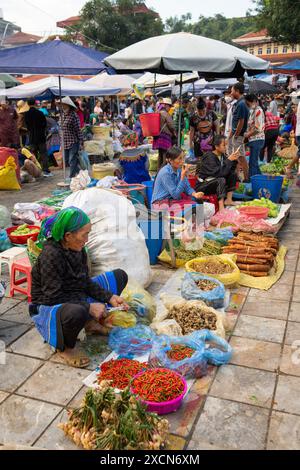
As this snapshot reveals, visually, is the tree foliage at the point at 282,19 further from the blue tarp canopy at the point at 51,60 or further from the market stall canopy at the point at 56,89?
the blue tarp canopy at the point at 51,60

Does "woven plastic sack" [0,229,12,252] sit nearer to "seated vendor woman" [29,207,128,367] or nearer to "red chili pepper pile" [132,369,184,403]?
"seated vendor woman" [29,207,128,367]

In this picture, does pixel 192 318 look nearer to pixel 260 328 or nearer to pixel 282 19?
pixel 260 328

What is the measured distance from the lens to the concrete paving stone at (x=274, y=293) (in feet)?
15.0

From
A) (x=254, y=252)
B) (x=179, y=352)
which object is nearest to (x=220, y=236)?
(x=254, y=252)

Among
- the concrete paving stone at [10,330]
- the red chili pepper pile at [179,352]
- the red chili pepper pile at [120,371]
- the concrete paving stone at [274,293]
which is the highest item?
the red chili pepper pile at [179,352]

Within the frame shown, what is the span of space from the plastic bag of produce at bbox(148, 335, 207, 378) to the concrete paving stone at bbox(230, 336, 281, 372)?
0.32 meters

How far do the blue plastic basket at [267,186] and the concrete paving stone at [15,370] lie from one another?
5101mm

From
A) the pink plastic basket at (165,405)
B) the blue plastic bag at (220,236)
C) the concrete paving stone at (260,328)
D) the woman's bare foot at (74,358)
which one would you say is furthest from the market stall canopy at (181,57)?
the pink plastic basket at (165,405)

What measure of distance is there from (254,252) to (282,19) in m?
20.6

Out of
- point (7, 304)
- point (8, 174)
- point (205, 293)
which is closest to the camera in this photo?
point (205, 293)

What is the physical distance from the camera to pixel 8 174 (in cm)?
940

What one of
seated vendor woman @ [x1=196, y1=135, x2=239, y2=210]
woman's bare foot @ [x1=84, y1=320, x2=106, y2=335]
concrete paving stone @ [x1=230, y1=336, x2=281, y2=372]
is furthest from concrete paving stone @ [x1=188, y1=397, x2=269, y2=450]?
seated vendor woman @ [x1=196, y1=135, x2=239, y2=210]

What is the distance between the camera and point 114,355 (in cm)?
350
